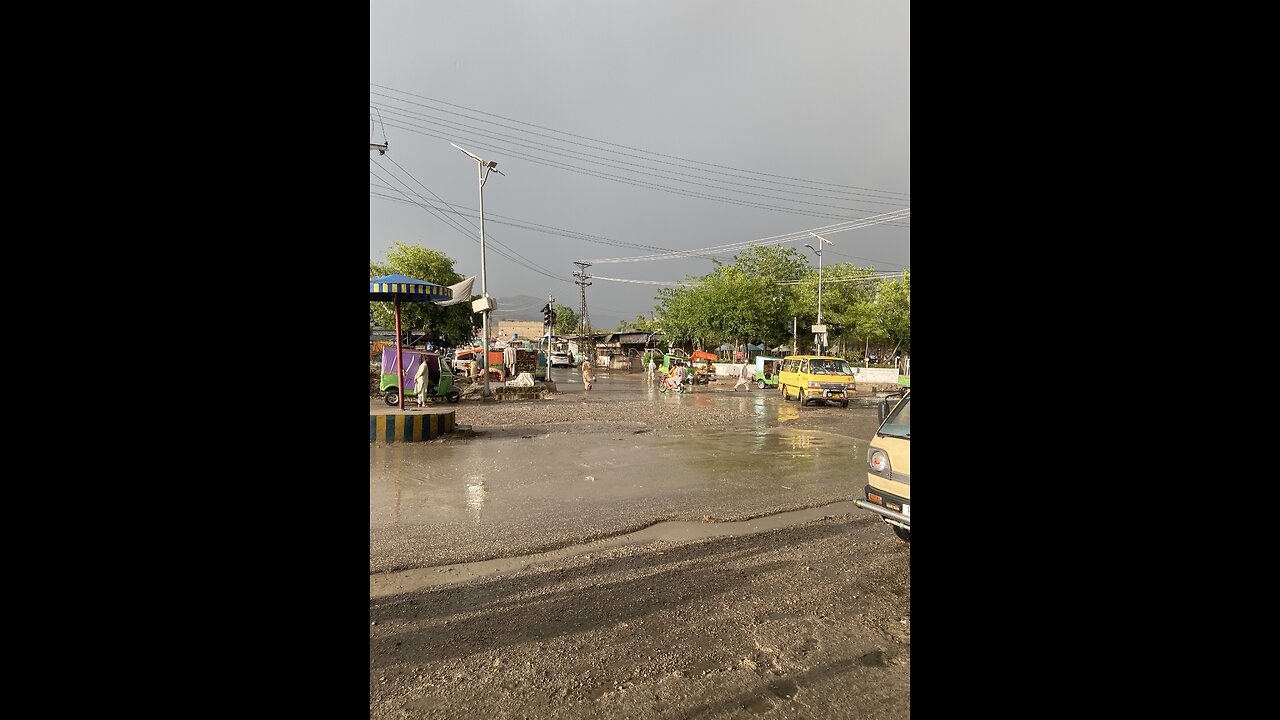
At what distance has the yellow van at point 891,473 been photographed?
3.93 metres

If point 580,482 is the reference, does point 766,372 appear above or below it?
above

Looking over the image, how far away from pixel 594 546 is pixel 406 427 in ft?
20.4

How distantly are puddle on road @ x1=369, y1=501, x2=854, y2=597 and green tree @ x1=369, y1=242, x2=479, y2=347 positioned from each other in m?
29.5

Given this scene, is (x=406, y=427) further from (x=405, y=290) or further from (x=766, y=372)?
(x=766, y=372)

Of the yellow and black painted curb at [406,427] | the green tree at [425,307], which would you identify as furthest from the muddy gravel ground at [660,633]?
the green tree at [425,307]

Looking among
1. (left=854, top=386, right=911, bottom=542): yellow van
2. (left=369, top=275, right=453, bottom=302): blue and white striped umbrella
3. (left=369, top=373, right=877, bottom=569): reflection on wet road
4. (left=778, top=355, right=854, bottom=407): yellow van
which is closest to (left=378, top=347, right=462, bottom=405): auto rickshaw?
(left=369, top=275, right=453, bottom=302): blue and white striped umbrella

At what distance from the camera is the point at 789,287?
37906 millimetres

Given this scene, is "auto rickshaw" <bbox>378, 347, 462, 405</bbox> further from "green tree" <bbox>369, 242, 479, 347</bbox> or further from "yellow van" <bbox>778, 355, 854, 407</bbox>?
"green tree" <bbox>369, 242, 479, 347</bbox>

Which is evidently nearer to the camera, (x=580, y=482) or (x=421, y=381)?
(x=580, y=482)

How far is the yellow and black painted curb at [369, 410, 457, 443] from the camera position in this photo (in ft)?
30.8

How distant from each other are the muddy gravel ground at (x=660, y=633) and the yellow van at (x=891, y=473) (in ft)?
1.20

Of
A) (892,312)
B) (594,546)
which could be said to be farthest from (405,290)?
(892,312)

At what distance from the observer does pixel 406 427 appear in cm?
961
